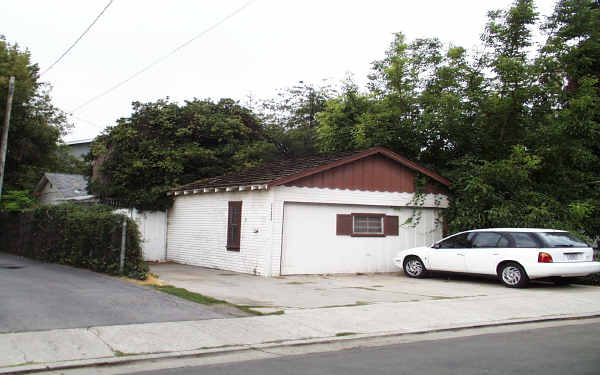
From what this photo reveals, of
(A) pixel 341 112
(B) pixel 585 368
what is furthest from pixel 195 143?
(B) pixel 585 368

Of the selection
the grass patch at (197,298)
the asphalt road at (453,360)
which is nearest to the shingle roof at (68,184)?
the grass patch at (197,298)

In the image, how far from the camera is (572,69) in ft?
64.0

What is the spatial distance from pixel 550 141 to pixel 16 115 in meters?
28.0

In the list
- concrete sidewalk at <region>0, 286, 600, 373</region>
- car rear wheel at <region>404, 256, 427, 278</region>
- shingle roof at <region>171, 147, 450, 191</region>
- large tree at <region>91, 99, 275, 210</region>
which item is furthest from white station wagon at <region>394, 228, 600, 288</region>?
large tree at <region>91, 99, 275, 210</region>

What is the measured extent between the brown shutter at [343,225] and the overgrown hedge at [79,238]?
6078 mm

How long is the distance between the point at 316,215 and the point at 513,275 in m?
5.85

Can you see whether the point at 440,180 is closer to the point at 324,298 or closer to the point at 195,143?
the point at 324,298

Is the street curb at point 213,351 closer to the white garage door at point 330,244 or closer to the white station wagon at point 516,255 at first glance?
the white station wagon at point 516,255

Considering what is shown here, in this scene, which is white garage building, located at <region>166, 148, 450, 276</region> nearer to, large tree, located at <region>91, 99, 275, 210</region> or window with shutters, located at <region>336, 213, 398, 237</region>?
window with shutters, located at <region>336, 213, 398, 237</region>

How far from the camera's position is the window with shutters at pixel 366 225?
16.4 metres

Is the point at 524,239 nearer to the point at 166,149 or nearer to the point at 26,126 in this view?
the point at 166,149

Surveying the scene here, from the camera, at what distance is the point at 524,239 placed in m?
13.0

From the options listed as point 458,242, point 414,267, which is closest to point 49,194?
point 414,267

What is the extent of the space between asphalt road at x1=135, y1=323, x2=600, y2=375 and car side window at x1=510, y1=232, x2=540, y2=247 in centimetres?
522
